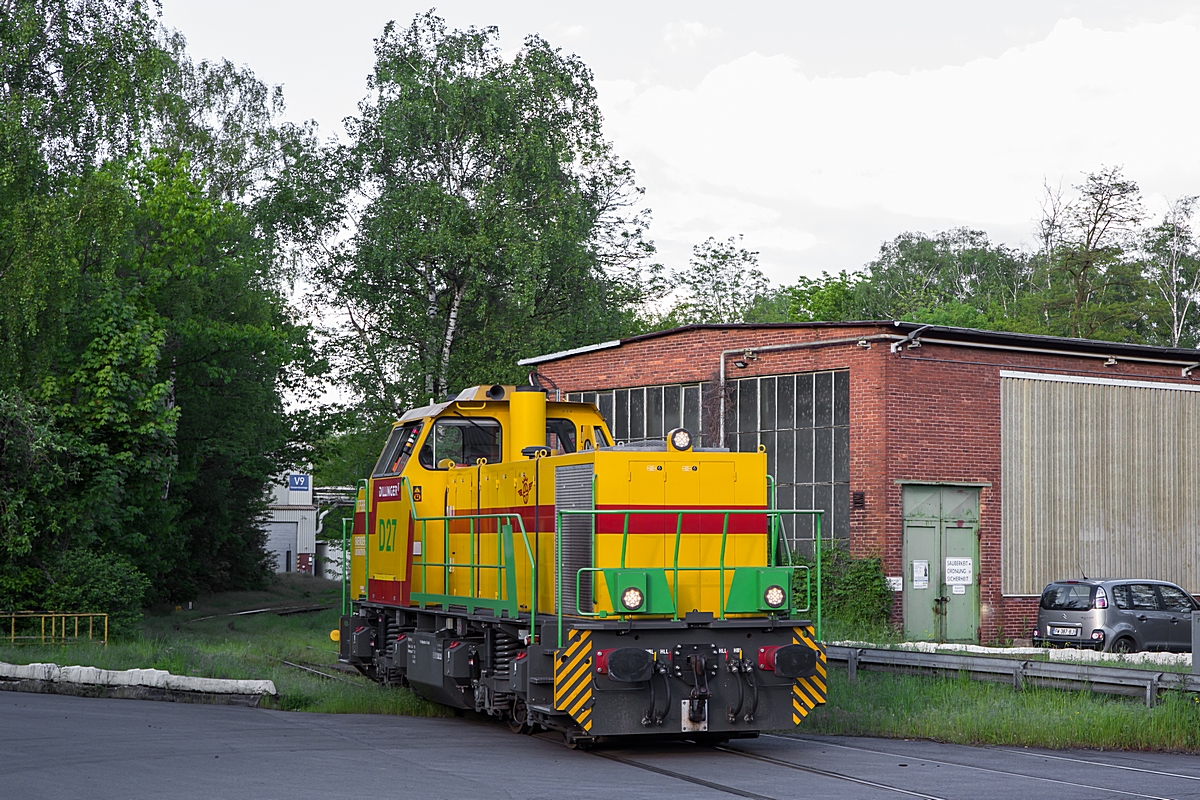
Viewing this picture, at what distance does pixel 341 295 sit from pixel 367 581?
71.5ft

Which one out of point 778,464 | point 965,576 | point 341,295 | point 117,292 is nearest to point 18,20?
point 117,292

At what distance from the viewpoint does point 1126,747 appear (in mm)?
12227

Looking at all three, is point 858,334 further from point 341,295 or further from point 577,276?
point 341,295

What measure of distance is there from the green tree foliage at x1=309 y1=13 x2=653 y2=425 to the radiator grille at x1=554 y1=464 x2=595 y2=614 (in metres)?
23.2

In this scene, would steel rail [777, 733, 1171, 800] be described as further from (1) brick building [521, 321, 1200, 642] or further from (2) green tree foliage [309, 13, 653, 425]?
(2) green tree foliage [309, 13, 653, 425]

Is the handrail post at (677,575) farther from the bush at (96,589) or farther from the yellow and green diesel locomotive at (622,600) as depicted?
the bush at (96,589)

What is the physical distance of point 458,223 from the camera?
34875 mm

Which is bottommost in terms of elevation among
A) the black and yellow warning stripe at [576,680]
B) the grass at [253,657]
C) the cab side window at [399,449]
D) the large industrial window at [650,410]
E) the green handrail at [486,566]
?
the grass at [253,657]

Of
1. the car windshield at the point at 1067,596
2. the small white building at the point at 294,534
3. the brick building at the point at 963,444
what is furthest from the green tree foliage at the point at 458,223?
the small white building at the point at 294,534

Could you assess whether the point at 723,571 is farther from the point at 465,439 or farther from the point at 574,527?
the point at 465,439

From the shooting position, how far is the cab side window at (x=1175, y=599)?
69.2ft

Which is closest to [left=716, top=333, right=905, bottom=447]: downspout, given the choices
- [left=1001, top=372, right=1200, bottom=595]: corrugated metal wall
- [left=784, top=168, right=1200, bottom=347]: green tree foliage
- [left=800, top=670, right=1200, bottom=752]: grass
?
[left=1001, top=372, right=1200, bottom=595]: corrugated metal wall

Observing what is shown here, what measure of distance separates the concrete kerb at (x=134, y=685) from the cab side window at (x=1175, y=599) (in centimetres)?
1451

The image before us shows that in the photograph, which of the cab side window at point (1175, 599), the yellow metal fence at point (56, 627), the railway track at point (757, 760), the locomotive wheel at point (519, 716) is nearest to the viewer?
the railway track at point (757, 760)
